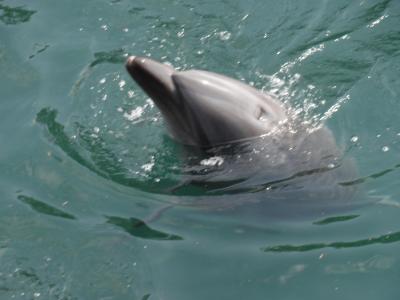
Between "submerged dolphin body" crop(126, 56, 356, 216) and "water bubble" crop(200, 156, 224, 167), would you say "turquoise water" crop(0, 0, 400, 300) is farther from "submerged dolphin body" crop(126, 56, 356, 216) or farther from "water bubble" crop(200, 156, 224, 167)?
"water bubble" crop(200, 156, 224, 167)

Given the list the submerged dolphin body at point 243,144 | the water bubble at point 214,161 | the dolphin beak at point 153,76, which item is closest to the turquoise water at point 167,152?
the submerged dolphin body at point 243,144

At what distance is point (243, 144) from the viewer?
6484 mm

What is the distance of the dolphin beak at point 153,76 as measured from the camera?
6.12 metres

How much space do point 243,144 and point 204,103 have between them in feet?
1.80

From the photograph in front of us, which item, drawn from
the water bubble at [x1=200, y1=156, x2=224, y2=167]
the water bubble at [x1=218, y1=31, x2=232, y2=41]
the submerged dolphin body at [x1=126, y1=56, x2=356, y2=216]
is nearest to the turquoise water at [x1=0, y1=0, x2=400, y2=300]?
the water bubble at [x1=218, y1=31, x2=232, y2=41]

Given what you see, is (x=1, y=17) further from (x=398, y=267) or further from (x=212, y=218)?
(x=398, y=267)

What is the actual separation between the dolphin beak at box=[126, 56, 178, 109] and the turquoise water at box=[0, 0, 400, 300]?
80cm

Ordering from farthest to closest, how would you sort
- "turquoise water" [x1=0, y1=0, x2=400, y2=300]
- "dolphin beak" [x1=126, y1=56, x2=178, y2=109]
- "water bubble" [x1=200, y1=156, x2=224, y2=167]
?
"water bubble" [x1=200, y1=156, x2=224, y2=167]
"dolphin beak" [x1=126, y1=56, x2=178, y2=109]
"turquoise water" [x1=0, y1=0, x2=400, y2=300]

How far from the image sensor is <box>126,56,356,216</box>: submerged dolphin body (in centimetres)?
620

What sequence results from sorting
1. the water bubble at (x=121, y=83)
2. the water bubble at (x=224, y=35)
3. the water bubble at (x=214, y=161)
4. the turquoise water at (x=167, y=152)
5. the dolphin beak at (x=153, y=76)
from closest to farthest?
the turquoise water at (x=167, y=152) < the dolphin beak at (x=153, y=76) < the water bubble at (x=214, y=161) < the water bubble at (x=121, y=83) < the water bubble at (x=224, y=35)

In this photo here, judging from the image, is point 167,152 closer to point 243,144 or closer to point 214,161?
point 214,161

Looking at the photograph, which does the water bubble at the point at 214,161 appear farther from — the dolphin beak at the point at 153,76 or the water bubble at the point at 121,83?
the water bubble at the point at 121,83

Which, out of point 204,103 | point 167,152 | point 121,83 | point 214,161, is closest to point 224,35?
point 121,83

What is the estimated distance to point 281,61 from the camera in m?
8.67
